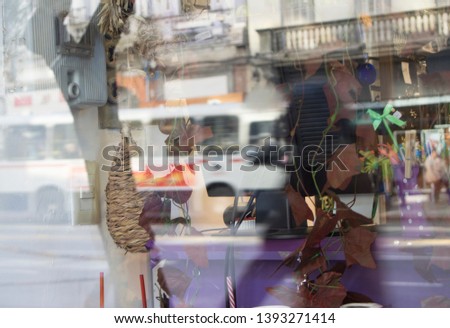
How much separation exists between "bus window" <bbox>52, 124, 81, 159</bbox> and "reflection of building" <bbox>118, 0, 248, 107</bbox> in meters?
0.22

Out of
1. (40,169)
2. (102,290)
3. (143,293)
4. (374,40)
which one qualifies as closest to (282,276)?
(143,293)

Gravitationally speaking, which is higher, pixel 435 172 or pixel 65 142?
pixel 65 142

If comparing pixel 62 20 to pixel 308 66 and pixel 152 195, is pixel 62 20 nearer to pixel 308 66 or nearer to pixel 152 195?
pixel 152 195

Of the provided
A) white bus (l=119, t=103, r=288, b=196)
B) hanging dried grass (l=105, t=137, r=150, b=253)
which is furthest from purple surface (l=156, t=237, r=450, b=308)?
white bus (l=119, t=103, r=288, b=196)

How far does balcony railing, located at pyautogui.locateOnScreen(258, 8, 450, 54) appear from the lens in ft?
7.24

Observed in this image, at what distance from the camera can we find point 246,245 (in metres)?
2.21

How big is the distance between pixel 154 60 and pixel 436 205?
3.66 feet

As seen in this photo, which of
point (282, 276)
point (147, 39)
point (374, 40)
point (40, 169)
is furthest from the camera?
point (374, 40)

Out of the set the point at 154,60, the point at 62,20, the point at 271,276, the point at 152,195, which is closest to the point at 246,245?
the point at 271,276

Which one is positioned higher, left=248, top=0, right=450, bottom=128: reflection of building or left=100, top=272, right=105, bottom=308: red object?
left=248, top=0, right=450, bottom=128: reflection of building

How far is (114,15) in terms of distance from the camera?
6.99ft

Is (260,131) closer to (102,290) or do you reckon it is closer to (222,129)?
(222,129)

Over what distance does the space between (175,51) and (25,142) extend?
63 centimetres

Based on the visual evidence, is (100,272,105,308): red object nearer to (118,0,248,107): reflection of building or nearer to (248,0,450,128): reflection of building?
(118,0,248,107): reflection of building
